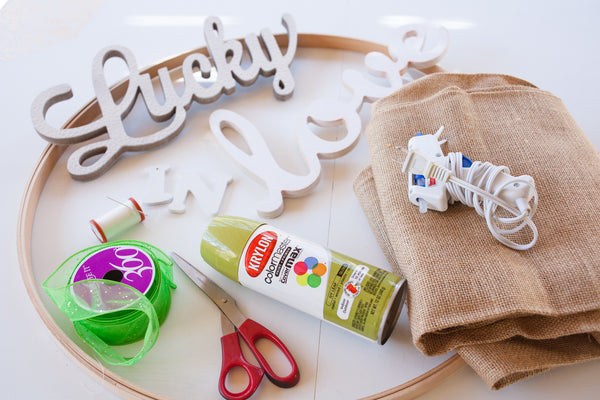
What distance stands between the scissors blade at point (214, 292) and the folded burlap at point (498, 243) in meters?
0.20

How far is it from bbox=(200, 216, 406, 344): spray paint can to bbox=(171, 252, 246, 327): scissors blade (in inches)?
0.8

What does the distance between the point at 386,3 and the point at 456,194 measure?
0.65m

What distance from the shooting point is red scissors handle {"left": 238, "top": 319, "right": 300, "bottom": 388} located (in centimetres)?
55

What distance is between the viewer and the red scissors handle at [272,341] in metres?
0.55

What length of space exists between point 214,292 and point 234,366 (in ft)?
0.31

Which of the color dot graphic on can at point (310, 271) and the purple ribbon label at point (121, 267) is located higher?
the purple ribbon label at point (121, 267)

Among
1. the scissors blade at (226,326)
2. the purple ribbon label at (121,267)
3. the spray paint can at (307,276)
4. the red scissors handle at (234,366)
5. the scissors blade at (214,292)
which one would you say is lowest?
the red scissors handle at (234,366)

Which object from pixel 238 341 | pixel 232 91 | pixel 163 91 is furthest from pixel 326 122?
pixel 238 341

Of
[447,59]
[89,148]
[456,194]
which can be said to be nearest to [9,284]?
[89,148]

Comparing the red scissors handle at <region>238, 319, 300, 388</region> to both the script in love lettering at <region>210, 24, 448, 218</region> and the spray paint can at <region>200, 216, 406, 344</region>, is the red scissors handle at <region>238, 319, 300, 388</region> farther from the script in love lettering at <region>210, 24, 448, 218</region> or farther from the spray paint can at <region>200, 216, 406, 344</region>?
the script in love lettering at <region>210, 24, 448, 218</region>

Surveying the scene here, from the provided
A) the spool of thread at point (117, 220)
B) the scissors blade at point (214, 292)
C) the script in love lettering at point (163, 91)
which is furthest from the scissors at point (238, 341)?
the script in love lettering at point (163, 91)

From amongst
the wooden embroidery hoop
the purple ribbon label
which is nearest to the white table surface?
the wooden embroidery hoop

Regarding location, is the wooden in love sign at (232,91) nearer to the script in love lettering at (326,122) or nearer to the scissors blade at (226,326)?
the script in love lettering at (326,122)

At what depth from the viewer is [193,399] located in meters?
0.55
